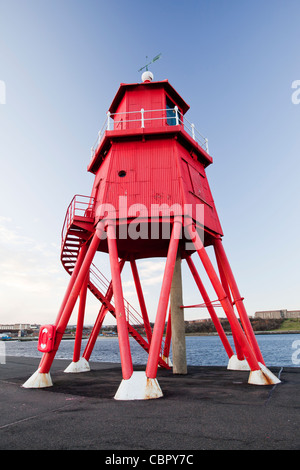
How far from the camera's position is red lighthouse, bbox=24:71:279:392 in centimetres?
1129

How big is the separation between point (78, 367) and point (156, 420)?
1128 centimetres

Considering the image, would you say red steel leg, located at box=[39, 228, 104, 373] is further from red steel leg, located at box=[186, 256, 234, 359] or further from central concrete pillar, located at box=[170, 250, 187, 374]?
red steel leg, located at box=[186, 256, 234, 359]

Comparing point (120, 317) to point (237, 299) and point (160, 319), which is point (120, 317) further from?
point (237, 299)

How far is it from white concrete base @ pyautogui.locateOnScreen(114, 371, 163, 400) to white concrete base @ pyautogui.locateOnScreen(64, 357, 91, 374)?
833 cm

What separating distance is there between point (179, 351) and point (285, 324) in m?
182

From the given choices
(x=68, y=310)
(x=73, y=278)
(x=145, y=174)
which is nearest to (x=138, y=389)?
(x=68, y=310)

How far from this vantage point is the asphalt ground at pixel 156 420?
5707mm

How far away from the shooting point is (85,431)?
648 centimetres

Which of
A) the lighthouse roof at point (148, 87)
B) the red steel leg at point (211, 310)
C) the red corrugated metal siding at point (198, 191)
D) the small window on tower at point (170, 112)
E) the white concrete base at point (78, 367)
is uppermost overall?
the lighthouse roof at point (148, 87)

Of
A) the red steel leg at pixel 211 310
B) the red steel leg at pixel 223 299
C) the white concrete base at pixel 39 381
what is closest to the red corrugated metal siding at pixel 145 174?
the red steel leg at pixel 223 299

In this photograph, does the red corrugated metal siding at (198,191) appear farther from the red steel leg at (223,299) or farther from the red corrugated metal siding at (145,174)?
the red steel leg at (223,299)

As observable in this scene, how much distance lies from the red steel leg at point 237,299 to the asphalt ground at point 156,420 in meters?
1.89

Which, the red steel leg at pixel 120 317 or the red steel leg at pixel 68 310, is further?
the red steel leg at pixel 68 310
